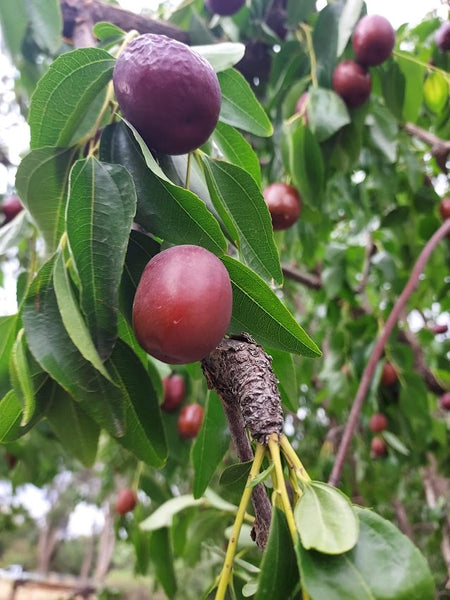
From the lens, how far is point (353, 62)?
1.26 metres

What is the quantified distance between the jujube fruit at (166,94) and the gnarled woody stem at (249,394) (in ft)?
0.69

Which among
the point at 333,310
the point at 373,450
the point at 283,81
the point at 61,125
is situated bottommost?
the point at 373,450

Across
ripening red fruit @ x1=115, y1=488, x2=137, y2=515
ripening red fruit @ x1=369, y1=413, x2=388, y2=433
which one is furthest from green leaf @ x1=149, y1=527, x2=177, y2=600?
ripening red fruit @ x1=369, y1=413, x2=388, y2=433

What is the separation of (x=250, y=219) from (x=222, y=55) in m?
0.30

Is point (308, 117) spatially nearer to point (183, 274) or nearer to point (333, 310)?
point (183, 274)

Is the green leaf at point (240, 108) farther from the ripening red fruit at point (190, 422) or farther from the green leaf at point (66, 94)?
the ripening red fruit at point (190, 422)

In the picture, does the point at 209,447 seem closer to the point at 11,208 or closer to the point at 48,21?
the point at 48,21

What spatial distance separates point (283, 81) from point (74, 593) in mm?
1933

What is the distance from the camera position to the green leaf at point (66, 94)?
0.61 meters

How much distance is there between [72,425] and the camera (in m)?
0.67

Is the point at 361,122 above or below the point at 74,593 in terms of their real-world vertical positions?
above

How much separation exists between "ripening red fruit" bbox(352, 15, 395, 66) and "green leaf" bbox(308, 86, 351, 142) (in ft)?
0.37

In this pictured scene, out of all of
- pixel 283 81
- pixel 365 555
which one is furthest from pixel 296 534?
pixel 283 81

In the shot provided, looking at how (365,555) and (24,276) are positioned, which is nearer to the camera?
(365,555)
